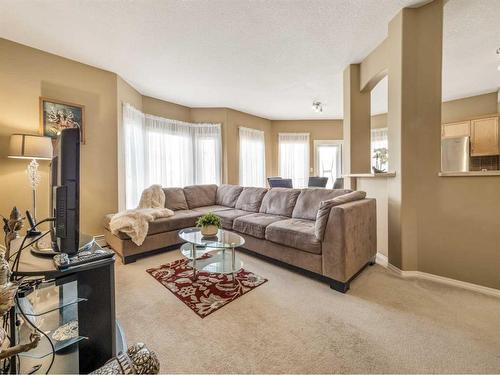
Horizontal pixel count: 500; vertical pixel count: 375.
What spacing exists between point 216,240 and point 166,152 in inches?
119

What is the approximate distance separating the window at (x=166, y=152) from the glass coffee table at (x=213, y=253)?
2.01 metres

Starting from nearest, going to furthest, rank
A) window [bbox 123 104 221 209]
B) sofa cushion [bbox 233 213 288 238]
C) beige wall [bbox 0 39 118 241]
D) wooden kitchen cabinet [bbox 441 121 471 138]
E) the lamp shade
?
1. the lamp shade
2. beige wall [bbox 0 39 118 241]
3. sofa cushion [bbox 233 213 288 238]
4. window [bbox 123 104 221 209]
5. wooden kitchen cabinet [bbox 441 121 471 138]

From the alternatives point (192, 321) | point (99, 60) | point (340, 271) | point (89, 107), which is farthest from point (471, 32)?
point (89, 107)

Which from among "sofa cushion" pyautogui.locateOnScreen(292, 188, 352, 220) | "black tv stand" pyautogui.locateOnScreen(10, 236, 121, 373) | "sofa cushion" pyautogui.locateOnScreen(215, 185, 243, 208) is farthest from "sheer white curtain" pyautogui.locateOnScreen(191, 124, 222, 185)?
"black tv stand" pyautogui.locateOnScreen(10, 236, 121, 373)

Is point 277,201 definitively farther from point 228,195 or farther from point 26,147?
point 26,147

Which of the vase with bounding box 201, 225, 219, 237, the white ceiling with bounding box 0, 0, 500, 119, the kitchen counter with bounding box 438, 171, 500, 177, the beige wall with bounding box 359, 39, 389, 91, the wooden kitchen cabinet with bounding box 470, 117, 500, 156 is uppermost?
the white ceiling with bounding box 0, 0, 500, 119

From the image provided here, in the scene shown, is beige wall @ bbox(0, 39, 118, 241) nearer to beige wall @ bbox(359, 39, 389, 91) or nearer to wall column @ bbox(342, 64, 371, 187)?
wall column @ bbox(342, 64, 371, 187)

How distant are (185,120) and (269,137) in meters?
2.63

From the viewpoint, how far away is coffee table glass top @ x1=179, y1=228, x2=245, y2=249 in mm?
2195

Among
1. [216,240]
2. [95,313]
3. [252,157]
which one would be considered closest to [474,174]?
[216,240]

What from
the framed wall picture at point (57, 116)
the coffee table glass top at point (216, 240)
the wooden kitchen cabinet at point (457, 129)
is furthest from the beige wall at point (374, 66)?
the framed wall picture at point (57, 116)

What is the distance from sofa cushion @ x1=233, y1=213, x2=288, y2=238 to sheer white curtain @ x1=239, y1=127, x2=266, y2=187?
9.14 feet

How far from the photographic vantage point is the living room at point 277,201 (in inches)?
55.9

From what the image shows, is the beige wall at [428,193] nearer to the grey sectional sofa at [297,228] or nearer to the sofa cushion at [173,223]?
the grey sectional sofa at [297,228]
